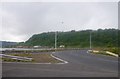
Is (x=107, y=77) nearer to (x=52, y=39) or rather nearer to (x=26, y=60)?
(x=26, y=60)

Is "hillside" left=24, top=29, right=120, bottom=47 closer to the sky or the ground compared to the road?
closer to the sky

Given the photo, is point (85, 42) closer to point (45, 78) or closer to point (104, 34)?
point (104, 34)

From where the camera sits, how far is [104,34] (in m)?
160

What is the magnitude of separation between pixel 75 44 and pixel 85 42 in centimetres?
592

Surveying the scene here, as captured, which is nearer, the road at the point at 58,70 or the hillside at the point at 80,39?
the road at the point at 58,70

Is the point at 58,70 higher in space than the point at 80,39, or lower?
lower

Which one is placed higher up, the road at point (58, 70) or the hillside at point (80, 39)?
the hillside at point (80, 39)

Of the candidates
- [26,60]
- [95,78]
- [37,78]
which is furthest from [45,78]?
[26,60]

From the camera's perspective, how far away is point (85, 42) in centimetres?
16275

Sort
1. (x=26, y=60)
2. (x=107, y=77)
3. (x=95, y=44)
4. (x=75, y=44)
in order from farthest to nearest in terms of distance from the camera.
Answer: (x=75, y=44) → (x=95, y=44) → (x=26, y=60) → (x=107, y=77)

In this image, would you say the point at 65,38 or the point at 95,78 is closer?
the point at 95,78

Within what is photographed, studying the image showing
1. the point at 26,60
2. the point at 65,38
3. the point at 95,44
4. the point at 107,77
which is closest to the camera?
the point at 107,77

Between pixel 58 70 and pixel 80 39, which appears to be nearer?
pixel 58 70

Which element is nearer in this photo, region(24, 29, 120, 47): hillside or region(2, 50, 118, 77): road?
region(2, 50, 118, 77): road
